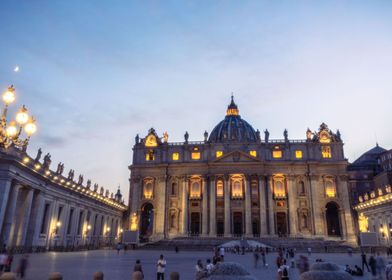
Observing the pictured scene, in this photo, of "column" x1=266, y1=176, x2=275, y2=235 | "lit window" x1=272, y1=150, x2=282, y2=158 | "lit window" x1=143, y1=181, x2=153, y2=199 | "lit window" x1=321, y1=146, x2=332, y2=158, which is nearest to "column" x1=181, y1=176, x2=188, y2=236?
"lit window" x1=143, y1=181, x2=153, y2=199

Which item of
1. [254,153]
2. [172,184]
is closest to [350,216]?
[254,153]

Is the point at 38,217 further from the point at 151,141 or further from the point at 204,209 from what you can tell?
the point at 151,141

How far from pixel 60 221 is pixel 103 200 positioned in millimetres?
15490

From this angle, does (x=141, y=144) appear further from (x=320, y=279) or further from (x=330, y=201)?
(x=320, y=279)

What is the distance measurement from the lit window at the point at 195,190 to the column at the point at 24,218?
1338 inches

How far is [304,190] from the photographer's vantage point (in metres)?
62.0

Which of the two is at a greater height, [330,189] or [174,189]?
[330,189]

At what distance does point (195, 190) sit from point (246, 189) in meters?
10.2

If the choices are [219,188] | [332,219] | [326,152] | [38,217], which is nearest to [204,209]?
[219,188]

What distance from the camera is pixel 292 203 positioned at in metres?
60.4

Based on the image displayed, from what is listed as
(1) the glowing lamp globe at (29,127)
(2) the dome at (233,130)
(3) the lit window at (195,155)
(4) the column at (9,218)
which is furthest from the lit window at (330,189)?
(1) the glowing lamp globe at (29,127)

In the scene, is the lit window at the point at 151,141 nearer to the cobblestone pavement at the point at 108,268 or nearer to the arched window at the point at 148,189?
the arched window at the point at 148,189

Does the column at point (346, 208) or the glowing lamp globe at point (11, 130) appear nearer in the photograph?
the glowing lamp globe at point (11, 130)

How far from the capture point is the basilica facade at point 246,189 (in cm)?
6016
